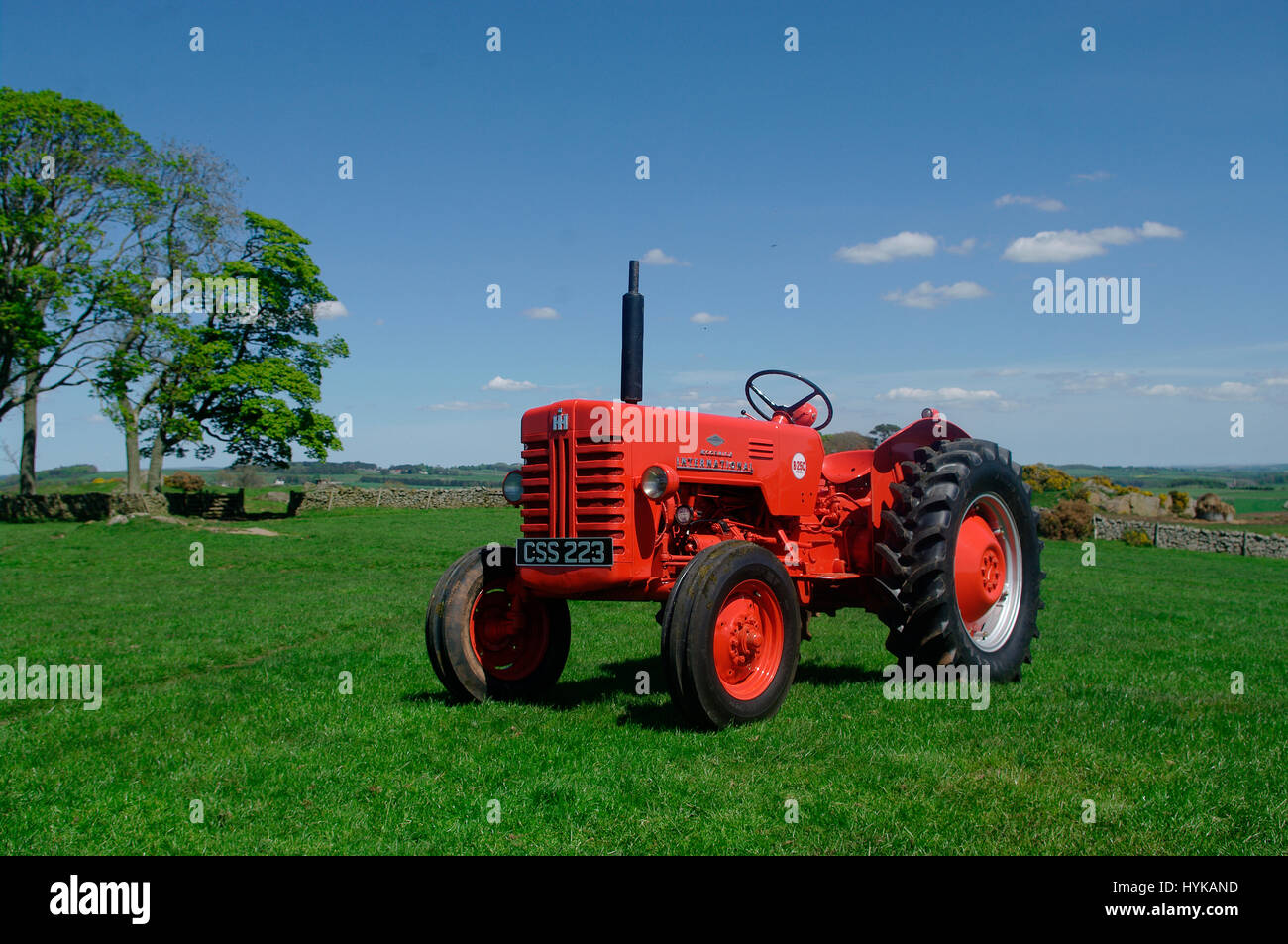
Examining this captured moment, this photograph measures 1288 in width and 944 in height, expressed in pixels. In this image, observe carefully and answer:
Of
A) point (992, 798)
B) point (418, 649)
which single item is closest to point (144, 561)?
point (418, 649)

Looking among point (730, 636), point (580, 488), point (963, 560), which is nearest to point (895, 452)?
point (963, 560)

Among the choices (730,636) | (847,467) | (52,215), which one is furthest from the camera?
(52,215)

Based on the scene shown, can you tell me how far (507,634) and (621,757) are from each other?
201 cm

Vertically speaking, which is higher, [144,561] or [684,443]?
[684,443]

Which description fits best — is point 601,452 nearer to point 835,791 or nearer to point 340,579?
point 835,791

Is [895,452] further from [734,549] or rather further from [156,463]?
[156,463]

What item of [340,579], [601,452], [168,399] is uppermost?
[168,399]

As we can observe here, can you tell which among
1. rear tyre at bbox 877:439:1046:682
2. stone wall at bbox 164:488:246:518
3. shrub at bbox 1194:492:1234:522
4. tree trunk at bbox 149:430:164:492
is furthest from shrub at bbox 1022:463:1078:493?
rear tyre at bbox 877:439:1046:682

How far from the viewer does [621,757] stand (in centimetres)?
540

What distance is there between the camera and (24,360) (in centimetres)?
3189
